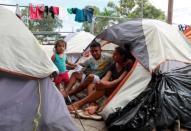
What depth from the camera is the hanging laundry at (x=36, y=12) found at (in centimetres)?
1165

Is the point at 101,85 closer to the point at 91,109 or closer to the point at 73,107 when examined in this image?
the point at 91,109

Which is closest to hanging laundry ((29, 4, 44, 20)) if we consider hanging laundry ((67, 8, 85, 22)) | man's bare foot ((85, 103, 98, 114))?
hanging laundry ((67, 8, 85, 22))

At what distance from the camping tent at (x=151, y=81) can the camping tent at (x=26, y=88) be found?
42.2 inches

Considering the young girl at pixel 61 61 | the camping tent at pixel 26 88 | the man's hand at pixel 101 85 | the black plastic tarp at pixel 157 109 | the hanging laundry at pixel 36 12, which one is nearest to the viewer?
the camping tent at pixel 26 88

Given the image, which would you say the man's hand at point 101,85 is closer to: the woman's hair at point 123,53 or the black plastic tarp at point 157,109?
the woman's hair at point 123,53

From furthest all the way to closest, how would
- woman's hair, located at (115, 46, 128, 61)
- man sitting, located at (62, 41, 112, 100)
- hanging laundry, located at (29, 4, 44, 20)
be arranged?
hanging laundry, located at (29, 4, 44, 20) → man sitting, located at (62, 41, 112, 100) → woman's hair, located at (115, 46, 128, 61)

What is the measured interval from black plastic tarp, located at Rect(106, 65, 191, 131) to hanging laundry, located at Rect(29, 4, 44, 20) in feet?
23.0

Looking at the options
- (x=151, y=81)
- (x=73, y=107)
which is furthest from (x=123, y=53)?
(x=73, y=107)

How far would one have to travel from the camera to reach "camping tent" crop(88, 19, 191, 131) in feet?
16.5

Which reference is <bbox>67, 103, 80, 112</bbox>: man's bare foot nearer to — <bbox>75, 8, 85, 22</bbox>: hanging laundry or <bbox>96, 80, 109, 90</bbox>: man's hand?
<bbox>96, 80, 109, 90</bbox>: man's hand

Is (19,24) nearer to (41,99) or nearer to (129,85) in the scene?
(41,99)

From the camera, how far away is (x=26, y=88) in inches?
168

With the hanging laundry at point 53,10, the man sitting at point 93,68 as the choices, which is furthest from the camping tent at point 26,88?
the hanging laundry at point 53,10

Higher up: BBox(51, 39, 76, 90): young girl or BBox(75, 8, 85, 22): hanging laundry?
BBox(75, 8, 85, 22): hanging laundry
